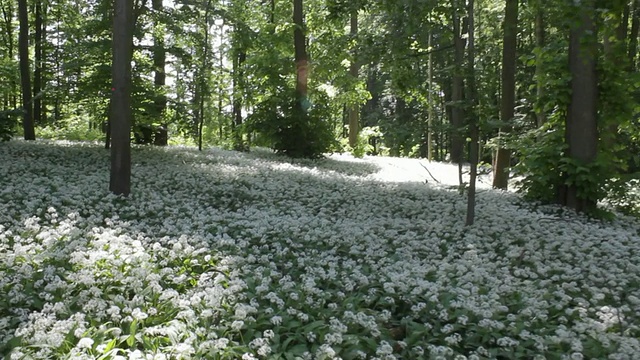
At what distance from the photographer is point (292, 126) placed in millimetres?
18203

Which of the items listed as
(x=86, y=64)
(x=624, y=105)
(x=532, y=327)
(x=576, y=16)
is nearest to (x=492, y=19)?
(x=624, y=105)

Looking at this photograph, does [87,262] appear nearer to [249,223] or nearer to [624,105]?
[249,223]

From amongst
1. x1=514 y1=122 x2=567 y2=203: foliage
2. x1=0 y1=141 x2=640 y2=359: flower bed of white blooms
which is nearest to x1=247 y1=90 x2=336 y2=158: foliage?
x1=0 y1=141 x2=640 y2=359: flower bed of white blooms

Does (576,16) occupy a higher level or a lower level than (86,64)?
lower

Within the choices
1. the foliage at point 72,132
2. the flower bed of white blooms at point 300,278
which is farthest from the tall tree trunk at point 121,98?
the foliage at point 72,132

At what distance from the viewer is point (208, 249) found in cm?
655

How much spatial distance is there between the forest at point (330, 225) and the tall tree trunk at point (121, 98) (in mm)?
35

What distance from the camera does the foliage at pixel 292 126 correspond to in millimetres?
18156

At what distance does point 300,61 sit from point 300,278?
47.2 feet

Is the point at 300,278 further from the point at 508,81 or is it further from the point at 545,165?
the point at 508,81

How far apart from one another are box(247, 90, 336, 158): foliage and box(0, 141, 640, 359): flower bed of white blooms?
26.1ft

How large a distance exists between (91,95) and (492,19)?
1622cm

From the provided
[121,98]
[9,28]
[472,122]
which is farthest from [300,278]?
[9,28]

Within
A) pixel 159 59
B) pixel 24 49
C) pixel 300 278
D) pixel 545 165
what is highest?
pixel 24 49
